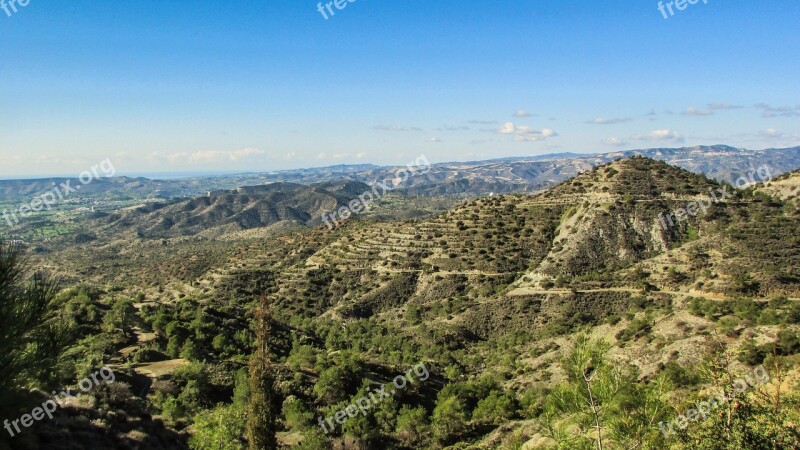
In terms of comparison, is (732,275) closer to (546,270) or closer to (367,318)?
(546,270)

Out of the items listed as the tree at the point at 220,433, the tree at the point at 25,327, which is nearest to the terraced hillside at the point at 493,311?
the tree at the point at 220,433

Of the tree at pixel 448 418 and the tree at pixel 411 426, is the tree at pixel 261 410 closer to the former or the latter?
the tree at pixel 411 426

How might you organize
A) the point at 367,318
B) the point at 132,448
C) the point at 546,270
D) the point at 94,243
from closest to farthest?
the point at 132,448, the point at 546,270, the point at 367,318, the point at 94,243

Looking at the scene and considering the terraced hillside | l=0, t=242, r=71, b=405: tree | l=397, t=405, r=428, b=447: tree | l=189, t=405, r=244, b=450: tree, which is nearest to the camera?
l=0, t=242, r=71, b=405: tree

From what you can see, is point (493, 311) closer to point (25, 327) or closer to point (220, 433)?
point (220, 433)

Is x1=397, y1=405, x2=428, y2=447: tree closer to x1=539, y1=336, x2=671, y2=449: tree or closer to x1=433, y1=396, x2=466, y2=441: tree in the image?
x1=433, y1=396, x2=466, y2=441: tree

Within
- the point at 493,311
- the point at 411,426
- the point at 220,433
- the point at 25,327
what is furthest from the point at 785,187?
the point at 25,327

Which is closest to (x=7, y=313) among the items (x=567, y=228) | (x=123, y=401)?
(x=123, y=401)

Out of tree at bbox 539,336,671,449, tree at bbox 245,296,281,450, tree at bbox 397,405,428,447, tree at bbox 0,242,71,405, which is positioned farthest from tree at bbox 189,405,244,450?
tree at bbox 539,336,671,449
